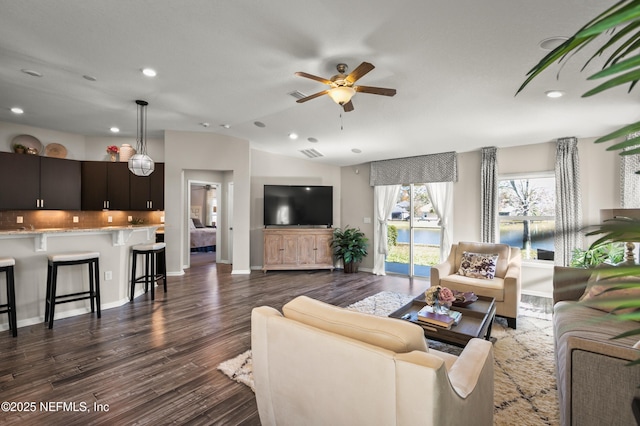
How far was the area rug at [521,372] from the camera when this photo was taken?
217 centimetres

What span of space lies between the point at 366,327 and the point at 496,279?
11.2ft

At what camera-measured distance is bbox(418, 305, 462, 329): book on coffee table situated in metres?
2.63

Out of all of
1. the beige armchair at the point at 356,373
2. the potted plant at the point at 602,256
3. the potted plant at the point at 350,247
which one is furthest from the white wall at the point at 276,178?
the beige armchair at the point at 356,373

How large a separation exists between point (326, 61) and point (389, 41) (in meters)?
0.69

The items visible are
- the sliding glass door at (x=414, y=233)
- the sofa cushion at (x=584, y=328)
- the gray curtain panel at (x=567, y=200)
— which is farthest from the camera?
the sliding glass door at (x=414, y=233)

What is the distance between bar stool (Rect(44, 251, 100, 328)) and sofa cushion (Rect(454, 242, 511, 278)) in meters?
4.87

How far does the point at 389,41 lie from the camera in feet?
9.14

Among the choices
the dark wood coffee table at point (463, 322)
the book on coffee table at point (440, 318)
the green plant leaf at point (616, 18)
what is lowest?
the dark wood coffee table at point (463, 322)

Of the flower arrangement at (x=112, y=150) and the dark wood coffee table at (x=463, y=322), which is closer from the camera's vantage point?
the dark wood coffee table at (x=463, y=322)

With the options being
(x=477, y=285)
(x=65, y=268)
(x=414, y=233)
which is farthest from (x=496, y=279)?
(x=65, y=268)

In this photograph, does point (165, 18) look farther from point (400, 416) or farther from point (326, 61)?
point (400, 416)

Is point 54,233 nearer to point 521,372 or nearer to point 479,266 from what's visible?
point 521,372

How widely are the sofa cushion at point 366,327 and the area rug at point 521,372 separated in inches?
51.0

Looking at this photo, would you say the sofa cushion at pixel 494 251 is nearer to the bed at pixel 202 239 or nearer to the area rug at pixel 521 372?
the area rug at pixel 521 372
